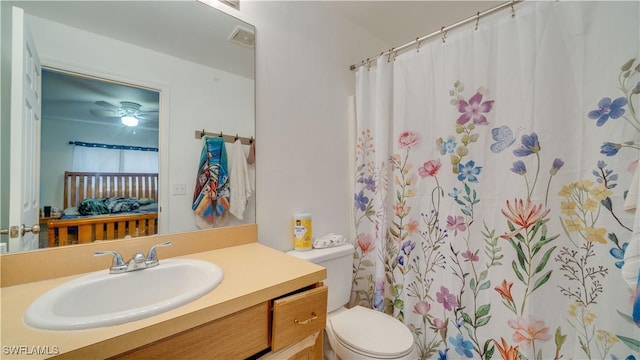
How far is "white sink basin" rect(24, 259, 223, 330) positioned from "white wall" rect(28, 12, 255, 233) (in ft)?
0.75

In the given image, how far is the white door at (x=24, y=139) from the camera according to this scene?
0.73 m

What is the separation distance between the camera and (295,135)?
4.66 feet

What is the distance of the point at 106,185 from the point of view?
88cm

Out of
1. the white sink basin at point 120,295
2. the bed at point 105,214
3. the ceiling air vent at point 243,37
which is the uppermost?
the ceiling air vent at point 243,37

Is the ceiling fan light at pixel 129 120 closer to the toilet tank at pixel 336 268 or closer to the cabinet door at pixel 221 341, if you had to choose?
the cabinet door at pixel 221 341

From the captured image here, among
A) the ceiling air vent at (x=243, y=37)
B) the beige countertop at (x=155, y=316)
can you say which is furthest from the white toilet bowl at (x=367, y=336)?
the ceiling air vent at (x=243, y=37)

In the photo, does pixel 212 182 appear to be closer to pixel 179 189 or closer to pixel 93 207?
A: pixel 179 189

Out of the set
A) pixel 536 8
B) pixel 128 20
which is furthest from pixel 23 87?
pixel 536 8

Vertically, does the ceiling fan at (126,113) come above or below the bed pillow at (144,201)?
above

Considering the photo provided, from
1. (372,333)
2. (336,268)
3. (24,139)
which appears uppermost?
(24,139)

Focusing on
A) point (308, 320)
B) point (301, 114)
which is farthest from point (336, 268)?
point (301, 114)

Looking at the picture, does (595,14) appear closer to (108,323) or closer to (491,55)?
(491,55)

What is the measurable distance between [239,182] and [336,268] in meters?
0.73

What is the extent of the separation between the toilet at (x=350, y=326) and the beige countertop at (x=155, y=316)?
0.43 m
